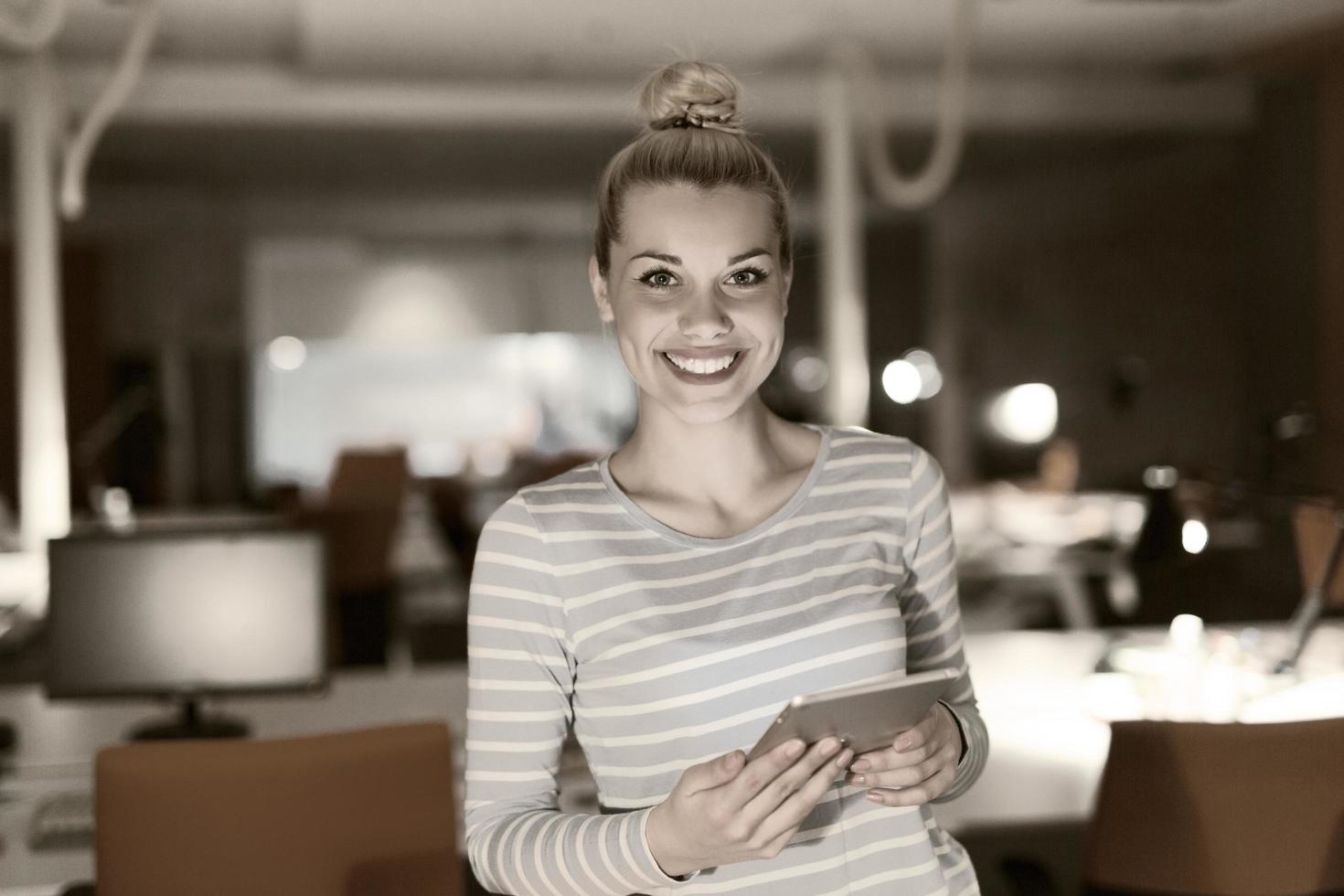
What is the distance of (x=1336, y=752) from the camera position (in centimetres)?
179

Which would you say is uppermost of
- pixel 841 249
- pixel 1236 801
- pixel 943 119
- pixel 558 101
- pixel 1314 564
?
pixel 558 101

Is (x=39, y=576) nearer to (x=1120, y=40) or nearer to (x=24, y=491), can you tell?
(x=24, y=491)

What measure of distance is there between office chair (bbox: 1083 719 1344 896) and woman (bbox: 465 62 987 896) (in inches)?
18.6

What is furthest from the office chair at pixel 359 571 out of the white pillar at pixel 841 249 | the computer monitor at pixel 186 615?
the white pillar at pixel 841 249

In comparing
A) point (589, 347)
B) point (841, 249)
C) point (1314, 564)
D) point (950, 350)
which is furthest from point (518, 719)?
point (950, 350)

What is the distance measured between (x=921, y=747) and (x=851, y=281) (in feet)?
25.3

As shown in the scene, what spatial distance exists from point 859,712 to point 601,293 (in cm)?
62

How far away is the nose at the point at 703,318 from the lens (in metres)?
1.40

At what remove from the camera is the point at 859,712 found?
1.19m

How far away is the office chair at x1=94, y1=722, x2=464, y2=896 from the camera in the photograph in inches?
63.7

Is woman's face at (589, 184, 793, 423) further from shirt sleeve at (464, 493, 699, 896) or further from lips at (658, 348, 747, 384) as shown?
shirt sleeve at (464, 493, 699, 896)

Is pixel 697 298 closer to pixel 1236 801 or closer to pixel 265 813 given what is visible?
pixel 265 813

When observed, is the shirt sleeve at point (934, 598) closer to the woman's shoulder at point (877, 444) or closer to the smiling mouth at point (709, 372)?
the woman's shoulder at point (877, 444)

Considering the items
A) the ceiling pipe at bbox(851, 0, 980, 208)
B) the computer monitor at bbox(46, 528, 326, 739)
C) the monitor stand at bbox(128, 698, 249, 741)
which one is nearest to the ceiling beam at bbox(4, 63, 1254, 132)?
the ceiling pipe at bbox(851, 0, 980, 208)
